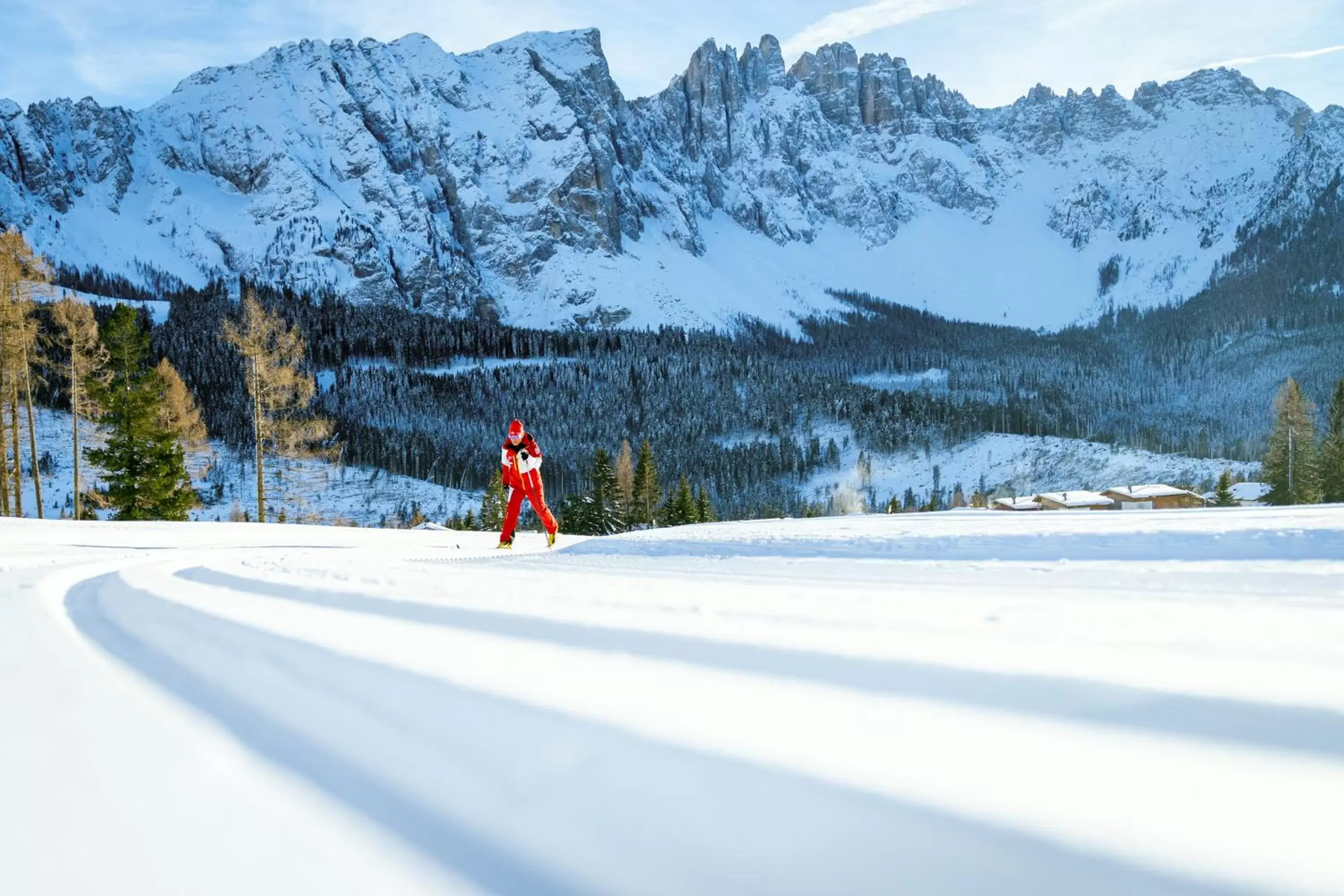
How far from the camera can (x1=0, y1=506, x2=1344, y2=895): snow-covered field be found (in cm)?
69

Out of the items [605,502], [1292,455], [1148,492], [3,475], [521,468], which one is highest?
[3,475]

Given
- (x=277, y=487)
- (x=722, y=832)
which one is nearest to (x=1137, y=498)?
(x=277, y=487)

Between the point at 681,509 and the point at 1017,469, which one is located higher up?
the point at 681,509

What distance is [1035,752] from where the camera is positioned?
82cm

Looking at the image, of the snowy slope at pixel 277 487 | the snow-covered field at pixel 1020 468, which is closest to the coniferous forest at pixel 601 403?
the snow-covered field at pixel 1020 468

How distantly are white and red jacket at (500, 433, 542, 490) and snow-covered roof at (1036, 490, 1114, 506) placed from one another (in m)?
62.8

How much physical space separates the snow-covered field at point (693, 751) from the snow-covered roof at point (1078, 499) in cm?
6823

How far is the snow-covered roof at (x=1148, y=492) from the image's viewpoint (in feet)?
207

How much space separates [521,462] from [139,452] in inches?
718

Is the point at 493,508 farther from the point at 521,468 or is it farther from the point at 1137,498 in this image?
the point at 1137,498

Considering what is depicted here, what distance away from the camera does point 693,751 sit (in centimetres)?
95

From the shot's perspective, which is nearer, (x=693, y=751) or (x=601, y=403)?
(x=693, y=751)

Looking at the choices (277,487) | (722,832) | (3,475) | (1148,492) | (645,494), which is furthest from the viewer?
(1148,492)

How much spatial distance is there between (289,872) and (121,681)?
1.19 metres
